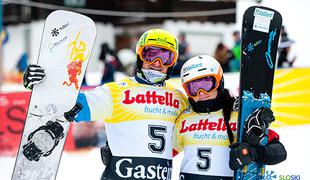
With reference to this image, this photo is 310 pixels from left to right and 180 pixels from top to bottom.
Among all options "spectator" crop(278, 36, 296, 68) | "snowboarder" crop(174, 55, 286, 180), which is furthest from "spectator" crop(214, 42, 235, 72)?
"snowboarder" crop(174, 55, 286, 180)

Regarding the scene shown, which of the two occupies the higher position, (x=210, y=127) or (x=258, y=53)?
(x=258, y=53)

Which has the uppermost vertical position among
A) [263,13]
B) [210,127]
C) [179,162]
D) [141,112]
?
[263,13]

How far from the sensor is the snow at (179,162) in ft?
17.3

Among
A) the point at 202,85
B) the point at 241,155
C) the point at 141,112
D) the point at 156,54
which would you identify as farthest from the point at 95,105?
the point at 241,155

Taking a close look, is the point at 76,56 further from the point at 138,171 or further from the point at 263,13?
the point at 263,13

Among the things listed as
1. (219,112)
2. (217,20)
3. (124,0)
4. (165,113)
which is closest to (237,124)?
(219,112)

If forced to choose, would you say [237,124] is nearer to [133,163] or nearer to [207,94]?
[207,94]

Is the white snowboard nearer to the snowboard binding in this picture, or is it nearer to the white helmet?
the snowboard binding

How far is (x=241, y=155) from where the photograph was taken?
3424mm

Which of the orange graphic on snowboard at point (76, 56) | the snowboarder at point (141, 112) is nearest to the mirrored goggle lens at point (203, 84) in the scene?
the snowboarder at point (141, 112)

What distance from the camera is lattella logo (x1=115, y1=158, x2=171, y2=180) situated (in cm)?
367

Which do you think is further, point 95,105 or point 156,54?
point 156,54

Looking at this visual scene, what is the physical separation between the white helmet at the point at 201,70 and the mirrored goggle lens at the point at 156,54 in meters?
0.15

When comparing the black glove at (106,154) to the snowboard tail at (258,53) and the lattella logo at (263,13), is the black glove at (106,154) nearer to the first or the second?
the snowboard tail at (258,53)
